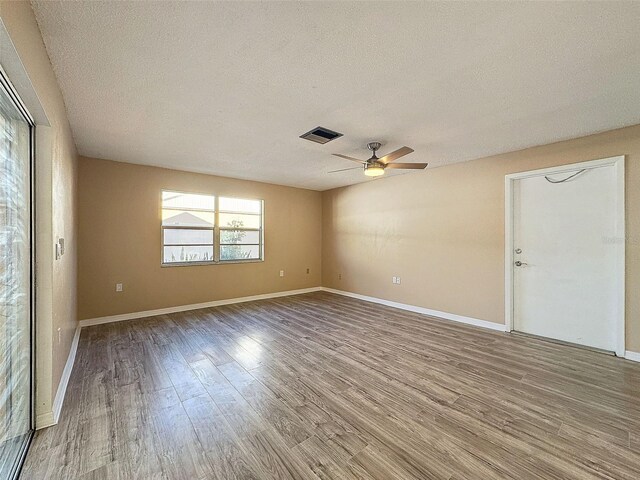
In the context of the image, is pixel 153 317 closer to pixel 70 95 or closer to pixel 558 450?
pixel 70 95

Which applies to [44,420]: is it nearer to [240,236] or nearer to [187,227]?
[187,227]

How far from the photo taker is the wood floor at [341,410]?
1.55 meters

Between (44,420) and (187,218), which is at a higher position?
(187,218)

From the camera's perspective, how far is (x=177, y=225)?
492cm

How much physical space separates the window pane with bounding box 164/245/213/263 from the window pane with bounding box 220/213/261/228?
0.58m

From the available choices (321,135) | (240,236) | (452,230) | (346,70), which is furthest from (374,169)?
(240,236)

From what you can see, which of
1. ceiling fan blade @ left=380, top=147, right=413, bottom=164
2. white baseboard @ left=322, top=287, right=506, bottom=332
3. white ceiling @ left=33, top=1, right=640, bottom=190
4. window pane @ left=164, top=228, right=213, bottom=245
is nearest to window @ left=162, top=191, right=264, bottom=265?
window pane @ left=164, top=228, right=213, bottom=245

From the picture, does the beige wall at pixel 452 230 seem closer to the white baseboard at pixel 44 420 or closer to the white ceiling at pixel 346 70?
the white ceiling at pixel 346 70

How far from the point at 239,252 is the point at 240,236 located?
13.4 inches

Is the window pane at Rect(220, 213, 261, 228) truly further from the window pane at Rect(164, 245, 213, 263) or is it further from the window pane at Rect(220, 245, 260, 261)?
the window pane at Rect(164, 245, 213, 263)

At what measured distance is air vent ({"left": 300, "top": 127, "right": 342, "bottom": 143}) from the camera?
10.00ft

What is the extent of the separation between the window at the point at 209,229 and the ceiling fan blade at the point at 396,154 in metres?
3.35

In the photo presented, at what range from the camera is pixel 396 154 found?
124 inches

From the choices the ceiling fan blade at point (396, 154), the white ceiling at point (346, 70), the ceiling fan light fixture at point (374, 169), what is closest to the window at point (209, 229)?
the white ceiling at point (346, 70)
